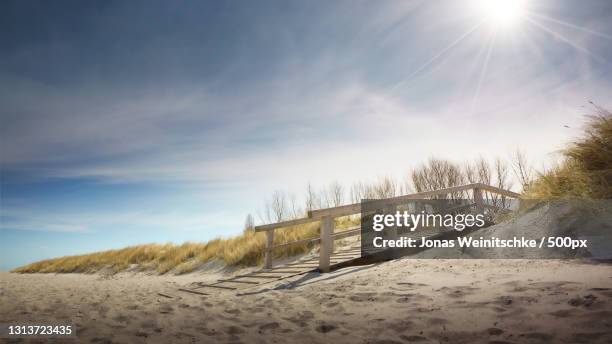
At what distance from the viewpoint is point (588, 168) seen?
6668 millimetres

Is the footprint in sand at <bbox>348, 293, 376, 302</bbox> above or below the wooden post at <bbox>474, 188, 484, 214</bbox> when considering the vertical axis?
below

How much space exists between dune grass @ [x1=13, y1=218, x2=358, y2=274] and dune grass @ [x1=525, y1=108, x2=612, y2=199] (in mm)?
6688

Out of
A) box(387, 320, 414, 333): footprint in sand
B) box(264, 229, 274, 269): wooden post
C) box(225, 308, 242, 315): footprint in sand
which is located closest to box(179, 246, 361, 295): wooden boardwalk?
box(264, 229, 274, 269): wooden post

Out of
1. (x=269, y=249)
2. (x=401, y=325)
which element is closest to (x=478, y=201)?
(x=269, y=249)

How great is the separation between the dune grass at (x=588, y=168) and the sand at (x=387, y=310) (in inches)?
77.3

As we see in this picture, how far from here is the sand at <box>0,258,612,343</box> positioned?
3.15 metres

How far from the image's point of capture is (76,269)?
17.2m

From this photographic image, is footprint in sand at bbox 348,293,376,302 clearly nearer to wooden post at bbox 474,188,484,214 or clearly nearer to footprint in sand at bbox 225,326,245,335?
footprint in sand at bbox 225,326,245,335

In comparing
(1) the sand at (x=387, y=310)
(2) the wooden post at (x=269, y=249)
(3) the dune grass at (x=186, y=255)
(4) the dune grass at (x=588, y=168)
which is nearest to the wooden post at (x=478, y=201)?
(4) the dune grass at (x=588, y=168)

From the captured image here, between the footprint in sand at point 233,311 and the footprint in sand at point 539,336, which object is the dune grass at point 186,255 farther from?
the footprint in sand at point 539,336

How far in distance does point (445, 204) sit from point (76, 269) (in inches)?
677

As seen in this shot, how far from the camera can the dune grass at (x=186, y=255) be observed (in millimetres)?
11531

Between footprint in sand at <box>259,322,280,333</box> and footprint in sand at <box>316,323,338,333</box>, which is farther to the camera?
footprint in sand at <box>259,322,280,333</box>

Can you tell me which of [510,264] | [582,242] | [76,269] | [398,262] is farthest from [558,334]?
[76,269]
